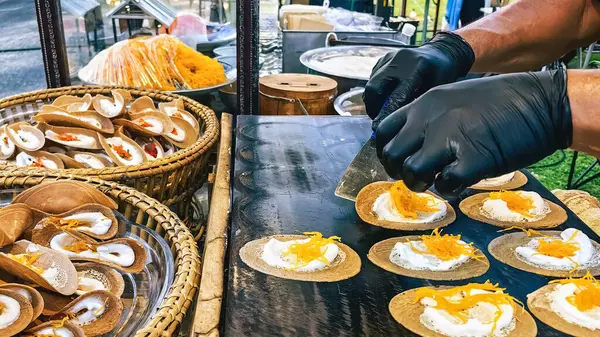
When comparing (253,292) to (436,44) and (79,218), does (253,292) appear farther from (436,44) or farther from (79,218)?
(436,44)

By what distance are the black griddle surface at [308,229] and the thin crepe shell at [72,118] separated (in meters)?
0.56

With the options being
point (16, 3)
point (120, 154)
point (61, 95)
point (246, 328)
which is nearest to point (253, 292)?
point (246, 328)

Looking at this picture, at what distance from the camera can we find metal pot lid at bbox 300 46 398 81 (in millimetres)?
3145

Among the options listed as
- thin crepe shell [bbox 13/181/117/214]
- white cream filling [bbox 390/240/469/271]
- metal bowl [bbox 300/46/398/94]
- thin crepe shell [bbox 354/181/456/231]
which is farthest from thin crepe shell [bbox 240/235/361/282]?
metal bowl [bbox 300/46/398/94]

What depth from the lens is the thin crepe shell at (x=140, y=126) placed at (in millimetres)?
2178

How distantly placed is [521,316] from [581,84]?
2.05 ft

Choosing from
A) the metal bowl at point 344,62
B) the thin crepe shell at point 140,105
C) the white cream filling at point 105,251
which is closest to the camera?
the white cream filling at point 105,251

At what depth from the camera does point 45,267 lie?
1.34 meters

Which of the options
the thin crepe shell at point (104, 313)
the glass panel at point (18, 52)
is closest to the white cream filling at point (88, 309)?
the thin crepe shell at point (104, 313)

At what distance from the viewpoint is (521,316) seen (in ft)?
4.42

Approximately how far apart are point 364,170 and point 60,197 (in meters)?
1.10

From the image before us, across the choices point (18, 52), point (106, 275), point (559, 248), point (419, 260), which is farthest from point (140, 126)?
point (18, 52)

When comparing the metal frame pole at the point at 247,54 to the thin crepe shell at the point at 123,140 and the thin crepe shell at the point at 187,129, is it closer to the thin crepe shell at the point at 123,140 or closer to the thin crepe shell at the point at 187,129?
the thin crepe shell at the point at 187,129

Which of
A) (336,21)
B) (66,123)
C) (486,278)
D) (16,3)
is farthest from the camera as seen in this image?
(336,21)
